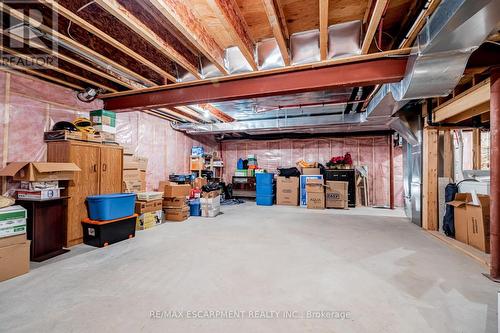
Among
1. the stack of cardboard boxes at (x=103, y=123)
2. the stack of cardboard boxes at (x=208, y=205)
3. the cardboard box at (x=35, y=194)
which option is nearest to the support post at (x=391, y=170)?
the stack of cardboard boxes at (x=208, y=205)

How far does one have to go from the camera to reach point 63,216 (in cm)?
291

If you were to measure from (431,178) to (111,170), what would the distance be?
5544 mm

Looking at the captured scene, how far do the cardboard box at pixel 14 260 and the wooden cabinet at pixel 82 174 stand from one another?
750 mm

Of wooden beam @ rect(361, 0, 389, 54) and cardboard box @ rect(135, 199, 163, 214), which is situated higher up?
wooden beam @ rect(361, 0, 389, 54)

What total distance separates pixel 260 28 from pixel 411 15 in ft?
4.74

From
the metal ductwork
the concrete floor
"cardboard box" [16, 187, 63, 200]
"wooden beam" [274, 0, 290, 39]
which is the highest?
"wooden beam" [274, 0, 290, 39]

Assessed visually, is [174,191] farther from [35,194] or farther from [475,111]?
[475,111]

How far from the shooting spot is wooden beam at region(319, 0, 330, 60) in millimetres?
1655

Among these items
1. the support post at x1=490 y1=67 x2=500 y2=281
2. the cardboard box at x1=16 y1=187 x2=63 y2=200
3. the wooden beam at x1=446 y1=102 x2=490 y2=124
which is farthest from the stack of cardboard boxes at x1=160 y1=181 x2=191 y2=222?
the wooden beam at x1=446 y1=102 x2=490 y2=124

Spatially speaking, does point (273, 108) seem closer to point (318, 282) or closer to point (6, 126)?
point (318, 282)

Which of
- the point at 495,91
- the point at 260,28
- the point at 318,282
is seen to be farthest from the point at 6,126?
the point at 495,91

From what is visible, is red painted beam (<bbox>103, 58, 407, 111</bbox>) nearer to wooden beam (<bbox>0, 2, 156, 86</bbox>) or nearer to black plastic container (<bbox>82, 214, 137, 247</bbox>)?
wooden beam (<bbox>0, 2, 156, 86</bbox>)

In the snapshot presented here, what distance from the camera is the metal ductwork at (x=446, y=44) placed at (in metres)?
1.36

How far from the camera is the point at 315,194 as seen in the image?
6.11 meters
